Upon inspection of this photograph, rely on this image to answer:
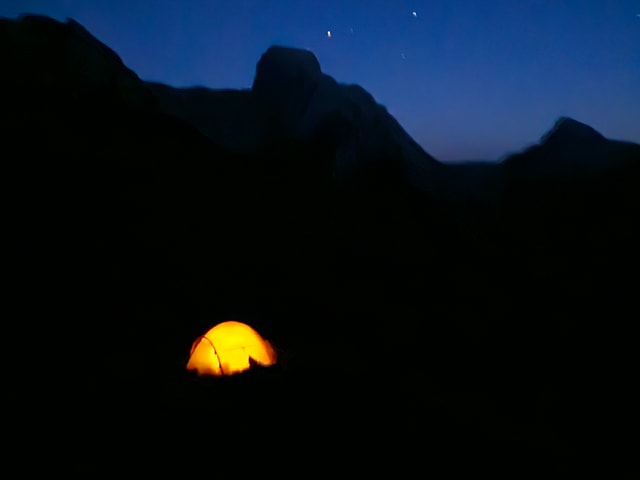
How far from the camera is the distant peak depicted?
3012cm

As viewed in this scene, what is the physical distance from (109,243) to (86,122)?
29.2 feet

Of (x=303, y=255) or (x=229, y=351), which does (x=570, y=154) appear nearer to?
(x=303, y=255)

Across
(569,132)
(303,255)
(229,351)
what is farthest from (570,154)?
(229,351)

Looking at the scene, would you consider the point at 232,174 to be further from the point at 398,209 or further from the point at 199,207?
the point at 398,209

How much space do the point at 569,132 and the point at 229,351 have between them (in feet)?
105

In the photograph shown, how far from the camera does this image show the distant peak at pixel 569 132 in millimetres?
30125

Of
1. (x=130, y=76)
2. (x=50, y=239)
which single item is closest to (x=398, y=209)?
(x=50, y=239)

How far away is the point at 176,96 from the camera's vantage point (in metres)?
29.1

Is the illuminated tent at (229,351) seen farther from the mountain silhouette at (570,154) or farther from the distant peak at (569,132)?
the distant peak at (569,132)

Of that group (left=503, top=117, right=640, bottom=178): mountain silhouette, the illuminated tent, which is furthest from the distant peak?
the illuminated tent

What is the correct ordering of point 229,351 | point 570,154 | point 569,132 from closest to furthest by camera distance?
1. point 229,351
2. point 570,154
3. point 569,132

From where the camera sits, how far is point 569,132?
30.5 metres

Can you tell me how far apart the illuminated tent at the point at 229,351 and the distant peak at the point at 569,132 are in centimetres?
2998

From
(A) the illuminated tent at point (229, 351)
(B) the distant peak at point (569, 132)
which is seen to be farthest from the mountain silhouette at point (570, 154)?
(A) the illuminated tent at point (229, 351)
